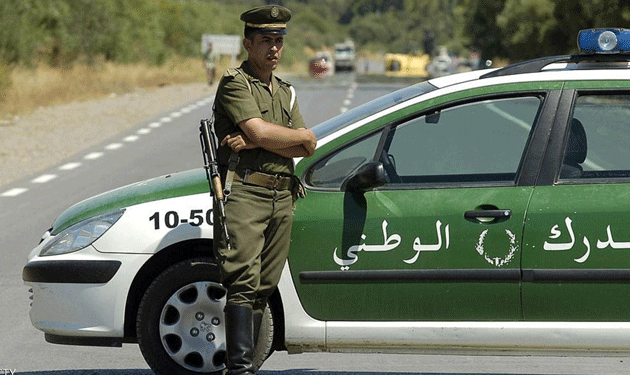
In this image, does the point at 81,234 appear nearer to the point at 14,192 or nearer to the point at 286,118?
the point at 286,118

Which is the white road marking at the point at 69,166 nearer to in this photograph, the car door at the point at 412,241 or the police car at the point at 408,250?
the police car at the point at 408,250

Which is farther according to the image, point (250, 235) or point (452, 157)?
point (452, 157)

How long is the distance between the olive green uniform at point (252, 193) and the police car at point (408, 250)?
0.25 metres

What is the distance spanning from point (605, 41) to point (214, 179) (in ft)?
6.38

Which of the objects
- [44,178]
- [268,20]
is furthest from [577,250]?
[44,178]

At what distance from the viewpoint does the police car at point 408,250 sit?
6078mm

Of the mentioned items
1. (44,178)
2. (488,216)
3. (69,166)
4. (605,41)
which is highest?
(605,41)

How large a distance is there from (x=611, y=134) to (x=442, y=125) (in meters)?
11.1

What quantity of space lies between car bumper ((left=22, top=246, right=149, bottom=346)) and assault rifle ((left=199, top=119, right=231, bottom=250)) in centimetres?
65

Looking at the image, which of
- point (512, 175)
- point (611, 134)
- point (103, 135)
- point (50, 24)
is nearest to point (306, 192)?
point (512, 175)

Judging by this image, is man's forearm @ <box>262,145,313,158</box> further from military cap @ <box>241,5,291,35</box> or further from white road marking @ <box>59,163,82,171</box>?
white road marking @ <box>59,163,82,171</box>

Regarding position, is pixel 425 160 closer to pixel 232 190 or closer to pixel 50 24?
pixel 232 190

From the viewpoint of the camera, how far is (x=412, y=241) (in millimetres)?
6109

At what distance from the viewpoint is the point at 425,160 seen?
6766 mm
